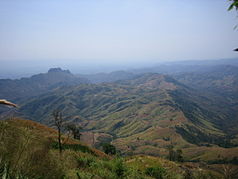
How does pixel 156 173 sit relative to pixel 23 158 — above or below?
below

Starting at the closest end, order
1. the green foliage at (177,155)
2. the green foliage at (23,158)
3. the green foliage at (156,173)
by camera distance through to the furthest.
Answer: the green foliage at (23,158) < the green foliage at (156,173) < the green foliage at (177,155)

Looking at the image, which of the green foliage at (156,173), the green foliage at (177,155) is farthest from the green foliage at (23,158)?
the green foliage at (177,155)

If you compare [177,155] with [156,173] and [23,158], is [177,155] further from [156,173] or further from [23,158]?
[23,158]

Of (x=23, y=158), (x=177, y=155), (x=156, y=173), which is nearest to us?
(x=23, y=158)

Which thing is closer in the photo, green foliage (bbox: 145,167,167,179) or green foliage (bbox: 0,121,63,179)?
green foliage (bbox: 0,121,63,179)

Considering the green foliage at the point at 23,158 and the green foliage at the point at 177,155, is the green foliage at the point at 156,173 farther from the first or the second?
the green foliage at the point at 177,155

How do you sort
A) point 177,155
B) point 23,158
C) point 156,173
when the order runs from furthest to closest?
point 177,155 < point 156,173 < point 23,158

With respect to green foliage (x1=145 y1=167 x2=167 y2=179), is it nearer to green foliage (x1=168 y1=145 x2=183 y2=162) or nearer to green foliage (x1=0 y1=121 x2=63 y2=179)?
green foliage (x1=0 y1=121 x2=63 y2=179)

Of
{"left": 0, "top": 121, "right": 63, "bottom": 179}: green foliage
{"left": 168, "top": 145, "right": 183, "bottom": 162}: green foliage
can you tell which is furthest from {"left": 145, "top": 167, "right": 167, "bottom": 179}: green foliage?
{"left": 168, "top": 145, "right": 183, "bottom": 162}: green foliage

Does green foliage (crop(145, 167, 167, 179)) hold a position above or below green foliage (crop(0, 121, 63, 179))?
below

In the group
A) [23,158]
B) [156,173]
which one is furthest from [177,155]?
[23,158]

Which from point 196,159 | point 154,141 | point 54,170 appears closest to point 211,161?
point 196,159

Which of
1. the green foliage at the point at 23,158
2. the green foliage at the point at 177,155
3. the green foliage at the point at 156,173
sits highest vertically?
the green foliage at the point at 23,158

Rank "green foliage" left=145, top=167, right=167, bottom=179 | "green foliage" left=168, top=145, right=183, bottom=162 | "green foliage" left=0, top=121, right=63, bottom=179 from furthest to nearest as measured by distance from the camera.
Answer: "green foliage" left=168, top=145, right=183, bottom=162 < "green foliage" left=145, top=167, right=167, bottom=179 < "green foliage" left=0, top=121, right=63, bottom=179
